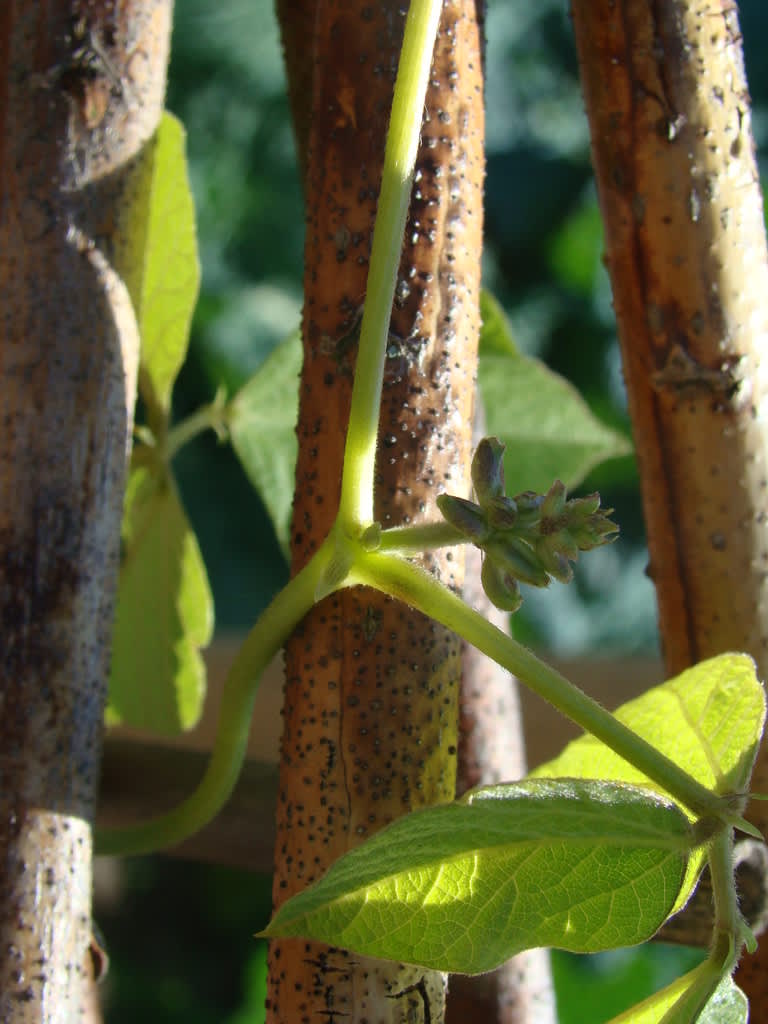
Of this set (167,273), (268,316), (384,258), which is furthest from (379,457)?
(268,316)

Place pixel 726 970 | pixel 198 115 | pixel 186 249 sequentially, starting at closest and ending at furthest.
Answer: pixel 726 970 < pixel 186 249 < pixel 198 115

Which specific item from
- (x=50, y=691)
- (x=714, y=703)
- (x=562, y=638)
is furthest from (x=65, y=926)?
(x=562, y=638)

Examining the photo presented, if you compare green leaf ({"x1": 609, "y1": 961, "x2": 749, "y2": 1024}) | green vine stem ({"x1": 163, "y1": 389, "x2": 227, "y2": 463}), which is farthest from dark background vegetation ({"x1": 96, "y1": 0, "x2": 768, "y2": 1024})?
green leaf ({"x1": 609, "y1": 961, "x2": 749, "y2": 1024})

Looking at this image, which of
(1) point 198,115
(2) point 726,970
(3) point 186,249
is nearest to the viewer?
(2) point 726,970

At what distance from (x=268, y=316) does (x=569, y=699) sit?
45.8 inches

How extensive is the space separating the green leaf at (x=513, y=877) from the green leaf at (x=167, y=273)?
0.21 meters

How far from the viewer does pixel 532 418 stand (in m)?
0.49

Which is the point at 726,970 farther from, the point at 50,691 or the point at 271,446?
the point at 271,446

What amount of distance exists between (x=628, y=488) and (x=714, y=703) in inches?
45.3

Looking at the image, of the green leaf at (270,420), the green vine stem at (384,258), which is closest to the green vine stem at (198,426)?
the green leaf at (270,420)

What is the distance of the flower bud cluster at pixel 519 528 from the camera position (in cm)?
21

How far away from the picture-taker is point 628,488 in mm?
1403

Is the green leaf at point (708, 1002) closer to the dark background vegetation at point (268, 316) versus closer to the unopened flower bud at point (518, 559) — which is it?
the unopened flower bud at point (518, 559)

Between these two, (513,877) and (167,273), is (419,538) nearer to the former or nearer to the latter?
(513,877)
